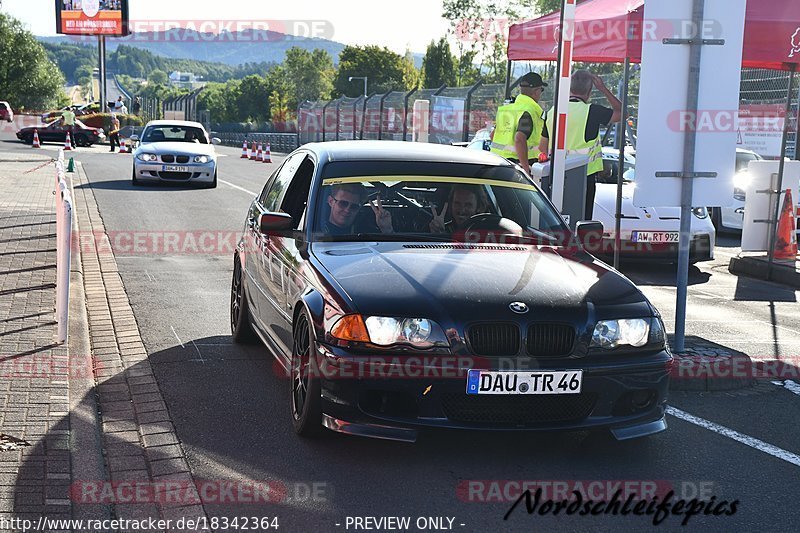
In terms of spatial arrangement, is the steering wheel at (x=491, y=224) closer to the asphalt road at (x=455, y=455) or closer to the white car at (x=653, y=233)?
the asphalt road at (x=455, y=455)

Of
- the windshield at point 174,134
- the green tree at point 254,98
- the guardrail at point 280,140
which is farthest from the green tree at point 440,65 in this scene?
the windshield at point 174,134

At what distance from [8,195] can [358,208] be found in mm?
14467

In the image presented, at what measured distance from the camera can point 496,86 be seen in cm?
2983

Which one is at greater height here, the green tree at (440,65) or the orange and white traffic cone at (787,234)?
the green tree at (440,65)

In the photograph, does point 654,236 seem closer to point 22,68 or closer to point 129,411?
point 129,411

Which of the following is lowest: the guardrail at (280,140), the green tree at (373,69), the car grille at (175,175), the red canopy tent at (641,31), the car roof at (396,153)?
the guardrail at (280,140)

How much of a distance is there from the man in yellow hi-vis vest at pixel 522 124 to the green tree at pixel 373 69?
12621 cm

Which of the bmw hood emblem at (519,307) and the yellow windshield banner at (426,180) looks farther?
the yellow windshield banner at (426,180)

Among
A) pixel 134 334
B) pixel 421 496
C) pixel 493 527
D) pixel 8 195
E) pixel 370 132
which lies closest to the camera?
pixel 493 527

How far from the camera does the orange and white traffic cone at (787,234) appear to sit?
529 inches

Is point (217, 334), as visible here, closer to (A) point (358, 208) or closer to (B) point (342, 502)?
(A) point (358, 208)

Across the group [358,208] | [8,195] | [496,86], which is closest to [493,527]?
[358,208]

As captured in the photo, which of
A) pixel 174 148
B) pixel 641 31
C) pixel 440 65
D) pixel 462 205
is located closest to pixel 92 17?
pixel 174 148

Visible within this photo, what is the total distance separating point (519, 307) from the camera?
5004mm
